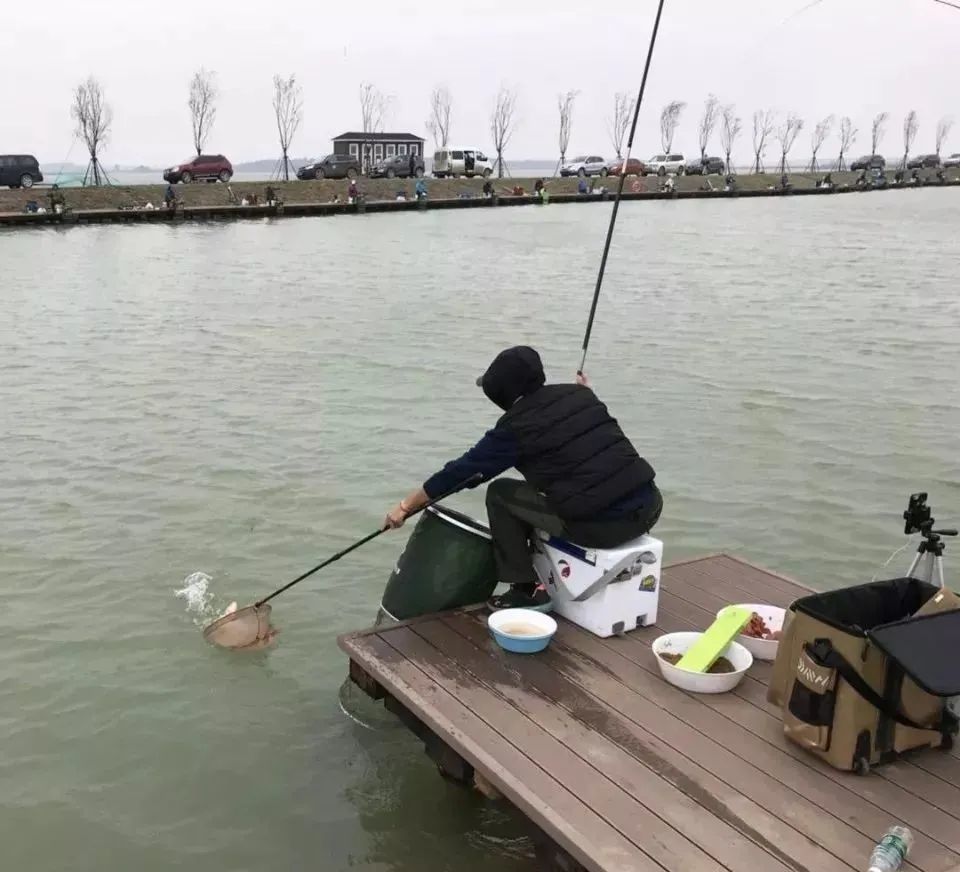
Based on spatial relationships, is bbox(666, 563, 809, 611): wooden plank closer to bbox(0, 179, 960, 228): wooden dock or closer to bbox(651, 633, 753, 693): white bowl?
bbox(651, 633, 753, 693): white bowl

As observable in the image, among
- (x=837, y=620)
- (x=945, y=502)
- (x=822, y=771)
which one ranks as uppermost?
(x=837, y=620)

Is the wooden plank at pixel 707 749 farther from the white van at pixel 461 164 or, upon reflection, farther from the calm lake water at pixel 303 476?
the white van at pixel 461 164

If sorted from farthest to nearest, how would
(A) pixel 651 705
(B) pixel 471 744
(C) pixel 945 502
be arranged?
(C) pixel 945 502
(A) pixel 651 705
(B) pixel 471 744

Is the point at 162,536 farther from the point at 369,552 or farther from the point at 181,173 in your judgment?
the point at 181,173

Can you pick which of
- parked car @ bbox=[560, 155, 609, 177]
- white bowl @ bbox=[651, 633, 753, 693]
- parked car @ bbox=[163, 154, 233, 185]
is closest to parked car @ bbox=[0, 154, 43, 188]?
parked car @ bbox=[163, 154, 233, 185]

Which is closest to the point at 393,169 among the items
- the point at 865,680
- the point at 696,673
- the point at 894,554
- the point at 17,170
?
the point at 17,170

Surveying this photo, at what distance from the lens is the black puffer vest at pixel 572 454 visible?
4129 millimetres

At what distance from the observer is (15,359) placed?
12984mm

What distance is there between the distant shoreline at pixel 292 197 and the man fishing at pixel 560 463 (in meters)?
35.9

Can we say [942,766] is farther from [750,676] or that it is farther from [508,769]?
[508,769]

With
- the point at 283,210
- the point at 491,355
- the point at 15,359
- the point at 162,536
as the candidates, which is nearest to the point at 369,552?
the point at 162,536

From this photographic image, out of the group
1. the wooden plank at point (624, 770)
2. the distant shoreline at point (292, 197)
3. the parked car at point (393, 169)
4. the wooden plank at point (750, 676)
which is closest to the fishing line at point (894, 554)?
the wooden plank at point (750, 676)

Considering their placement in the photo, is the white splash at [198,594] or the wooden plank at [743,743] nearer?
the wooden plank at [743,743]

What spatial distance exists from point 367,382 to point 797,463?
17.6 ft
